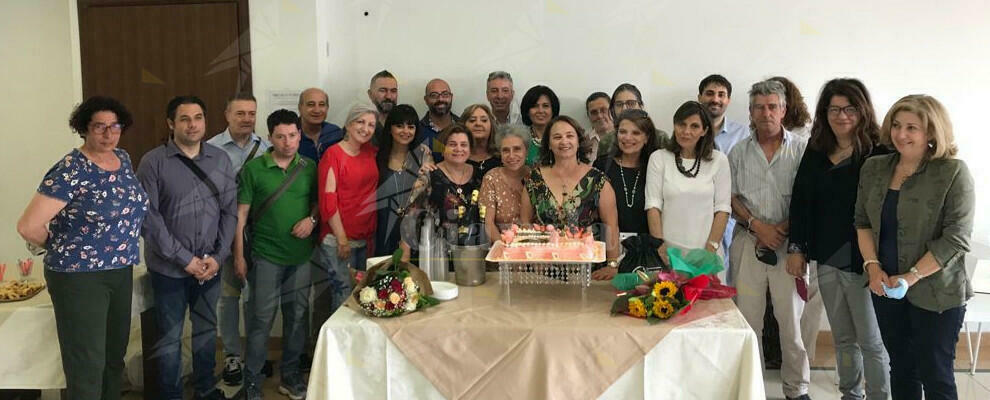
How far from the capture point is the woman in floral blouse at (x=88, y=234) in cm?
263

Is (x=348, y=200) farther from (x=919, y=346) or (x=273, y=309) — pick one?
(x=919, y=346)

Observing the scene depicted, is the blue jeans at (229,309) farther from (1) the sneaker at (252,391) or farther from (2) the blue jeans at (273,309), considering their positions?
(1) the sneaker at (252,391)

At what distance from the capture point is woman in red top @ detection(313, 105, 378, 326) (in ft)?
11.2

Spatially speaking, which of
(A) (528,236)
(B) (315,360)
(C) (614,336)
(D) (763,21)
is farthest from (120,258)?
(D) (763,21)

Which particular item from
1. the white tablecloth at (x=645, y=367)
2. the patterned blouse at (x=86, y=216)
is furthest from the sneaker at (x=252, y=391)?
the white tablecloth at (x=645, y=367)

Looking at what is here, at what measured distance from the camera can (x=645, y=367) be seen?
2219 millimetres

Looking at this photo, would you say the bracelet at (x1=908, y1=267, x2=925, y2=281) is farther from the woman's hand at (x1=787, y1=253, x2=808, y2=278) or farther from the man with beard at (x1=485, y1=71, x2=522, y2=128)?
the man with beard at (x1=485, y1=71, x2=522, y2=128)

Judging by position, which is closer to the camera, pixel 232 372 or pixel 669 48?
Result: pixel 232 372

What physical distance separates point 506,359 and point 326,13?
2.92m

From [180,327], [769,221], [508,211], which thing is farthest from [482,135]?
[180,327]

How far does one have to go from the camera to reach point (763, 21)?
14.1ft

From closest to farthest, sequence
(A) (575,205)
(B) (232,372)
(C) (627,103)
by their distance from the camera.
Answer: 1. (A) (575,205)
2. (B) (232,372)
3. (C) (627,103)

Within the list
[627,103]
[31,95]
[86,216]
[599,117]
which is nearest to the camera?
[86,216]

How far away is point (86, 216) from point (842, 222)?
292 centimetres
